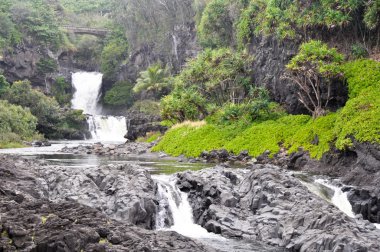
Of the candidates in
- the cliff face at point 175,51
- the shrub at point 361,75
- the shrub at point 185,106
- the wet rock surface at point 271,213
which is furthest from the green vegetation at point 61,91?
the wet rock surface at point 271,213

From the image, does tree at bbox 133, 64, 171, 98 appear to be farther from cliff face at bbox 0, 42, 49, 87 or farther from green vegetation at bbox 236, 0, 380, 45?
green vegetation at bbox 236, 0, 380, 45

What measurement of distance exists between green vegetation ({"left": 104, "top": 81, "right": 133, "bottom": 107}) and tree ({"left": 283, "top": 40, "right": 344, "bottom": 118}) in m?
39.2

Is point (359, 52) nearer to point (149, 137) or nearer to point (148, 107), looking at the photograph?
point (149, 137)

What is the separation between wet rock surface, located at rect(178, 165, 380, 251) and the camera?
12.6m

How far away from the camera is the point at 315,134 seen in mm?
26250

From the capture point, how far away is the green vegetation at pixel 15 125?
135 feet

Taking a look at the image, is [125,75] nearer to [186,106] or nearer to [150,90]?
[150,90]

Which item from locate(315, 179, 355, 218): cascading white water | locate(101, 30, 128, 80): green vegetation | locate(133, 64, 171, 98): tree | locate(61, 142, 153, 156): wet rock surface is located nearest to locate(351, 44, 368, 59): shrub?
locate(315, 179, 355, 218): cascading white water

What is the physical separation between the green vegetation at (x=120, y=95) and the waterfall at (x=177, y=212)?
158ft

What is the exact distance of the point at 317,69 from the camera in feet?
91.5

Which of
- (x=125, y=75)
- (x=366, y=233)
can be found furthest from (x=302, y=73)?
(x=125, y=75)

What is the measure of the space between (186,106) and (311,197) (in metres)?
23.2

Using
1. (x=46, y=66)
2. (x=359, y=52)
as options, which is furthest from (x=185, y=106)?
(x=46, y=66)

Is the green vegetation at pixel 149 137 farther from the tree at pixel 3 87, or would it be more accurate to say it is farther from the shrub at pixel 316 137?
the shrub at pixel 316 137
